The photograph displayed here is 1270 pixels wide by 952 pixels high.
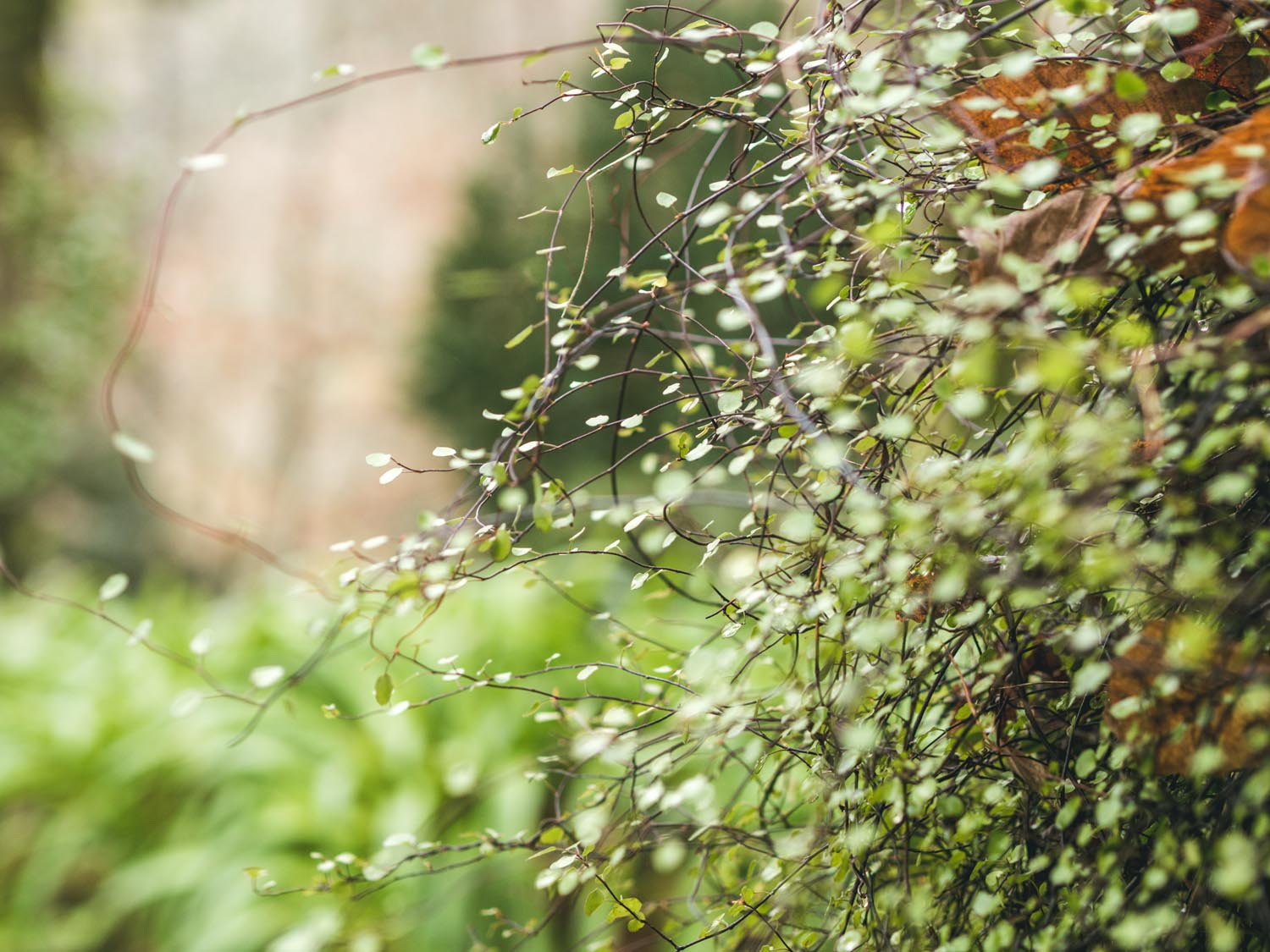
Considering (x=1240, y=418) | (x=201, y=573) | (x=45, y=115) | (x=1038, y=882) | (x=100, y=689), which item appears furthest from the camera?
(x=201, y=573)

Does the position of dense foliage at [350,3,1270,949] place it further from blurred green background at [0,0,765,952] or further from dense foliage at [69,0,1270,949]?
blurred green background at [0,0,765,952]

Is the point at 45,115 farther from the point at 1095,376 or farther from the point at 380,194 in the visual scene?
the point at 1095,376

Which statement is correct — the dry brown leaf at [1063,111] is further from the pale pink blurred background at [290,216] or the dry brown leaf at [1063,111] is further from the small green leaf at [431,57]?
the pale pink blurred background at [290,216]

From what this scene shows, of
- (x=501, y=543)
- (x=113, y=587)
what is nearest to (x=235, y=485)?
(x=113, y=587)

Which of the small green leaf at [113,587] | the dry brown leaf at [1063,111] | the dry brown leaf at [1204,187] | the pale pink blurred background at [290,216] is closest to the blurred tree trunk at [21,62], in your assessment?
the pale pink blurred background at [290,216]

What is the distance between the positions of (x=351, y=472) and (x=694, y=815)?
5.92 m

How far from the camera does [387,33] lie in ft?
21.3

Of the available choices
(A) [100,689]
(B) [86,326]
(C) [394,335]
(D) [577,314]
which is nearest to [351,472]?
(C) [394,335]

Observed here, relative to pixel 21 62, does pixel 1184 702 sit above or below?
above

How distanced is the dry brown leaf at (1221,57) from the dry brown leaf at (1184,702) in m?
0.39

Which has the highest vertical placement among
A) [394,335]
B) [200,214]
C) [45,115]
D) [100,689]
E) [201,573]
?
[45,115]

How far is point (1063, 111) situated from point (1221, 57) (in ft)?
0.52

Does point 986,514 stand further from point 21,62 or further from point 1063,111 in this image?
point 21,62

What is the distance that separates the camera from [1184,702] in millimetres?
510
